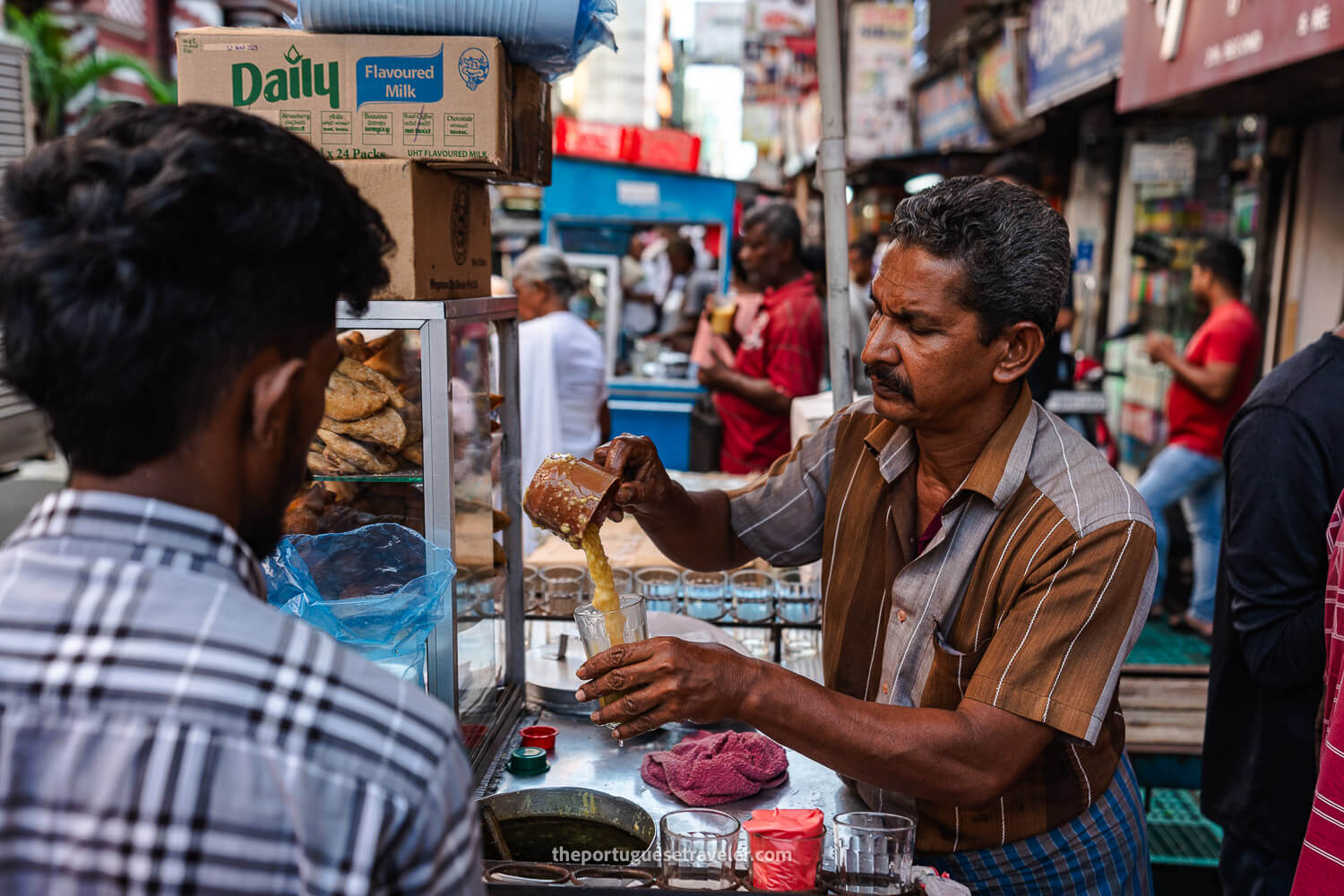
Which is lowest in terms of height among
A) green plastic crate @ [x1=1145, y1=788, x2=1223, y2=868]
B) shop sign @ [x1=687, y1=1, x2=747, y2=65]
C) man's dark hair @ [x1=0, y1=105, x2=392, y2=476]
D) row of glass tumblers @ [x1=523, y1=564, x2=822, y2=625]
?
green plastic crate @ [x1=1145, y1=788, x2=1223, y2=868]

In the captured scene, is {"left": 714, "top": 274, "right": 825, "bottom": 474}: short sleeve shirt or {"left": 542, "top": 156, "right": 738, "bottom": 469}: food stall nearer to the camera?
{"left": 714, "top": 274, "right": 825, "bottom": 474}: short sleeve shirt

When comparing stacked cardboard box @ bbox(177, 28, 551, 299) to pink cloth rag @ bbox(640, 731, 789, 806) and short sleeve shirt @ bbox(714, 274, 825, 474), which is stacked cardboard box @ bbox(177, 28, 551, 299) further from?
short sleeve shirt @ bbox(714, 274, 825, 474)

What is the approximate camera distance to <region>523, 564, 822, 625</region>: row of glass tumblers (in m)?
3.00

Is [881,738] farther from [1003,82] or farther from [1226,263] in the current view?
[1003,82]

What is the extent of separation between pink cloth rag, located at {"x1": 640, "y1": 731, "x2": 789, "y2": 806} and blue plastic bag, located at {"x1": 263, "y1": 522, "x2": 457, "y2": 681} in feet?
Result: 1.86

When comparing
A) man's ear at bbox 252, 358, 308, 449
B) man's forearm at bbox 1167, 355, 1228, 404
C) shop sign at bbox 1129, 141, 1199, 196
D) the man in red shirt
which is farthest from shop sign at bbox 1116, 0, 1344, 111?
man's ear at bbox 252, 358, 308, 449

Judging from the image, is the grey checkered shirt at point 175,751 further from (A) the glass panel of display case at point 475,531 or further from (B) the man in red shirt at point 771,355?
(B) the man in red shirt at point 771,355

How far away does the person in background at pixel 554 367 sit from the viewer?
5.86 meters

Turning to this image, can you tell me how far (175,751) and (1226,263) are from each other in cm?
646

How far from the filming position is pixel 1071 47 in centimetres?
838

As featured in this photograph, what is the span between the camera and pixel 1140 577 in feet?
5.96

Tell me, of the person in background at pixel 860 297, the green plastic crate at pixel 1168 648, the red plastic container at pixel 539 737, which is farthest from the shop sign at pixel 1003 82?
the red plastic container at pixel 539 737

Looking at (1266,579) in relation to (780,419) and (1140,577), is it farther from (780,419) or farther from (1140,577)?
(780,419)

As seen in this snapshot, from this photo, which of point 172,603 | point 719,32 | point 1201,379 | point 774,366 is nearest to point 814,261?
point 774,366
